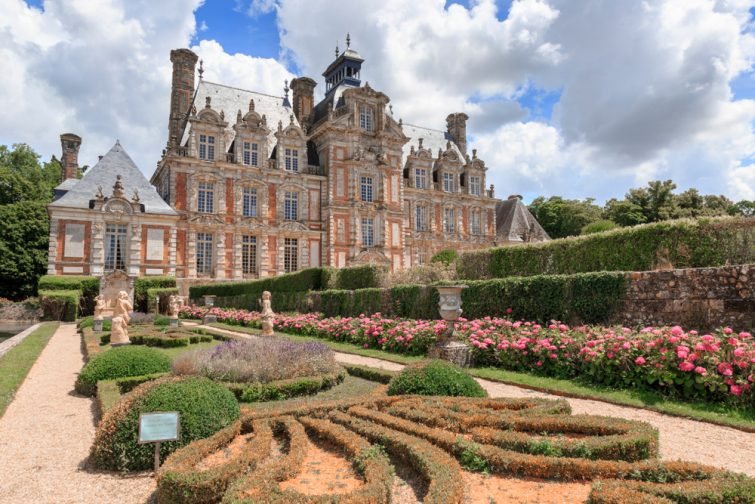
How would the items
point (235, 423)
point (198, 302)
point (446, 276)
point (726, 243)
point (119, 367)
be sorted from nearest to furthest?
point (235, 423) < point (119, 367) < point (726, 243) < point (446, 276) < point (198, 302)

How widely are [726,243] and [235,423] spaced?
10383 millimetres

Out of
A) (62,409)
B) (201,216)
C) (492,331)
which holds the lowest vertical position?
(62,409)

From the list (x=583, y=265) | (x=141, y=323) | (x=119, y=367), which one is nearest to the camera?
(x=119, y=367)

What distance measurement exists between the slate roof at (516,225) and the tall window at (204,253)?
24.5 metres

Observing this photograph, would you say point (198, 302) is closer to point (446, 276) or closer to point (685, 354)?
point (446, 276)

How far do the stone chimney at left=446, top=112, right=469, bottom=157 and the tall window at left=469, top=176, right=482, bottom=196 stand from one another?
140 inches

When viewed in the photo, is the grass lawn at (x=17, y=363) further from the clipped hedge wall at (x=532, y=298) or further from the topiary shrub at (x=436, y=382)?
the clipped hedge wall at (x=532, y=298)

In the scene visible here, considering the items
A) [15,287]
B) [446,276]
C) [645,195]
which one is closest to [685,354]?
[446,276]

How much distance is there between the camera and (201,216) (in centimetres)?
3152

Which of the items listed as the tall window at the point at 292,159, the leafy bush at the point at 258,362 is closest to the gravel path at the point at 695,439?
the leafy bush at the point at 258,362

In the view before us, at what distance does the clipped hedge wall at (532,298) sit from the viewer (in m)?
10.6

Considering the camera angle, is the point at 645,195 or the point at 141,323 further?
the point at 645,195

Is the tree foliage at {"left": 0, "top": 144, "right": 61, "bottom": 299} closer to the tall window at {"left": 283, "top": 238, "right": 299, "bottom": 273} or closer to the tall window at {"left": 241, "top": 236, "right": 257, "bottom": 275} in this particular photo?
the tall window at {"left": 241, "top": 236, "right": 257, "bottom": 275}

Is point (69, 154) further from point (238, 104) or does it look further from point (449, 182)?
point (449, 182)
